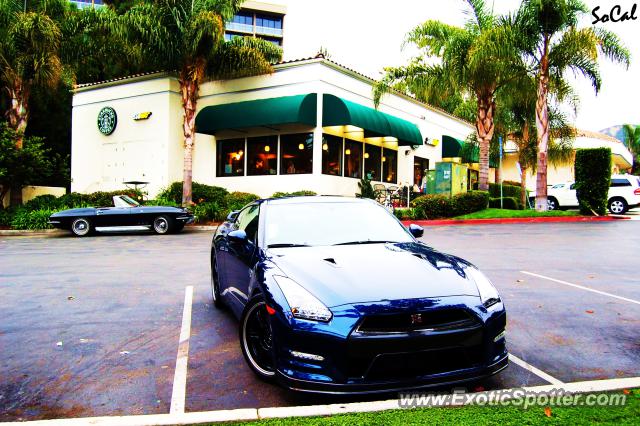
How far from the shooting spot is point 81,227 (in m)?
16.0

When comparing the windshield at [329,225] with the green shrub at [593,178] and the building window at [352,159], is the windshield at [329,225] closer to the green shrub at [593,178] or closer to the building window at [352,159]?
the green shrub at [593,178]

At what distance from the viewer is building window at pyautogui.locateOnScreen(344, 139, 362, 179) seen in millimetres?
22344

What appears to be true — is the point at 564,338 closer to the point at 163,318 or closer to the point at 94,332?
the point at 163,318

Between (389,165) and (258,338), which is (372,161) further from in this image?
(258,338)

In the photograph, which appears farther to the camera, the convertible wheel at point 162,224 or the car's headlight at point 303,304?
the convertible wheel at point 162,224

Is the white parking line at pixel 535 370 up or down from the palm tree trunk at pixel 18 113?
down

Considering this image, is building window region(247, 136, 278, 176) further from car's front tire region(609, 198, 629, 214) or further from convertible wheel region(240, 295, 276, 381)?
convertible wheel region(240, 295, 276, 381)

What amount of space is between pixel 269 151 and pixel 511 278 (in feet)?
51.4

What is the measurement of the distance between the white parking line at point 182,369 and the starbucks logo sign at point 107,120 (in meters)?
21.3

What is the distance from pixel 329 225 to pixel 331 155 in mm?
16857

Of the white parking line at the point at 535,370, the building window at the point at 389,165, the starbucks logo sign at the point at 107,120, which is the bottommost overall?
the white parking line at the point at 535,370

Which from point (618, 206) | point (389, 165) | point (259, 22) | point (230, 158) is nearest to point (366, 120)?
point (389, 165)

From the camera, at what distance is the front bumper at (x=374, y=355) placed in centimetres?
300

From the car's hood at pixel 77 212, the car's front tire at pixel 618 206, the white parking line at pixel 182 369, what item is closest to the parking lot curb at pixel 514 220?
the car's front tire at pixel 618 206
